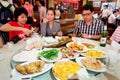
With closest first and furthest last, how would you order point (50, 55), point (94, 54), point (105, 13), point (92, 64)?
1. point (92, 64)
2. point (50, 55)
3. point (94, 54)
4. point (105, 13)

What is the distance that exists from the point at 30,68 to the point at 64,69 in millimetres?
278

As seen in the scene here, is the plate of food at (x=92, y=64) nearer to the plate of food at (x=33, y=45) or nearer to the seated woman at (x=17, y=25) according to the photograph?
the plate of food at (x=33, y=45)

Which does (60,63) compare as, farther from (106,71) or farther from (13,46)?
(13,46)

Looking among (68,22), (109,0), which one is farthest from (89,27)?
(109,0)

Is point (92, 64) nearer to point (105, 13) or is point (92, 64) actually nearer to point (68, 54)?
point (68, 54)

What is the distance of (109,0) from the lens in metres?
9.55

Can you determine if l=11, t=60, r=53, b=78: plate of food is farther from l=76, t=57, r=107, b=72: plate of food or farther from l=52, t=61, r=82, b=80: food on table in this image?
l=76, t=57, r=107, b=72: plate of food

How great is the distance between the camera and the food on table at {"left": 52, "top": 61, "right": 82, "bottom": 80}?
3.97ft

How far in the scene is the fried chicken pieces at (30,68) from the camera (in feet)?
4.09

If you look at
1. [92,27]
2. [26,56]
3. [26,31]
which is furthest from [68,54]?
[92,27]

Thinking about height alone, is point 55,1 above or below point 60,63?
above

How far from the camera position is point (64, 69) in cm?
128

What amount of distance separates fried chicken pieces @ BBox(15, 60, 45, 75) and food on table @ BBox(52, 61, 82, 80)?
0.13 metres

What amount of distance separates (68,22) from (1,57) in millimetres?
3777
